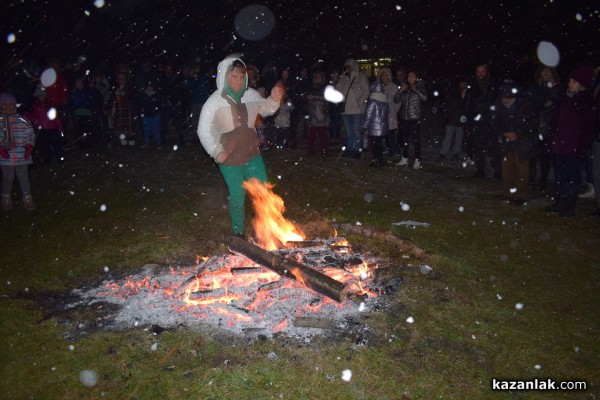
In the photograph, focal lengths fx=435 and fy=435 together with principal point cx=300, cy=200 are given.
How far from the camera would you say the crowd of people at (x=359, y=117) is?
764 centimetres

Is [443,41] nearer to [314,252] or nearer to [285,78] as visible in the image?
[285,78]

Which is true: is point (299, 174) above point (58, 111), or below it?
below

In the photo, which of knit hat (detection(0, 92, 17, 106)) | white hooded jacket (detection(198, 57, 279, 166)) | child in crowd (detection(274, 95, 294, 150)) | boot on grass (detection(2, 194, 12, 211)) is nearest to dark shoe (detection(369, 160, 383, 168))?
child in crowd (detection(274, 95, 294, 150))

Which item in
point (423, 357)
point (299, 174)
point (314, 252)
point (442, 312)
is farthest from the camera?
point (299, 174)

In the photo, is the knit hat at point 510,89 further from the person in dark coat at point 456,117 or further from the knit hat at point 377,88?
the knit hat at point 377,88

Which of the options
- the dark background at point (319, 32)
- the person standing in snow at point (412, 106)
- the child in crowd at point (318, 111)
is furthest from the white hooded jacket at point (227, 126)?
the dark background at point (319, 32)

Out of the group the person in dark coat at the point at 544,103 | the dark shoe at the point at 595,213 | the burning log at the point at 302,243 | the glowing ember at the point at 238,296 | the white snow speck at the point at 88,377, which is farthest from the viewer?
the person in dark coat at the point at 544,103

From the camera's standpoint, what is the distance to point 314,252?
5746 millimetres

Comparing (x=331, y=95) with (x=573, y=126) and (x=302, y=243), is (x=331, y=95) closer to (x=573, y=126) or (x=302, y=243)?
(x=573, y=126)

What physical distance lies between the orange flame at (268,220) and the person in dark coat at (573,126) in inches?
187

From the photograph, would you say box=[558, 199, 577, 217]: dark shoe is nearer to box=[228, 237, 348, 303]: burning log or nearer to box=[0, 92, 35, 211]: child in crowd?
box=[228, 237, 348, 303]: burning log

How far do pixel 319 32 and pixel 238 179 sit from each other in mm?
18880

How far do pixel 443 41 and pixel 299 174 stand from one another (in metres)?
11.7

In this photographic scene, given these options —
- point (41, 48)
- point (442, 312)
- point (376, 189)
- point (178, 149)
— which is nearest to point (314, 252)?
point (442, 312)
